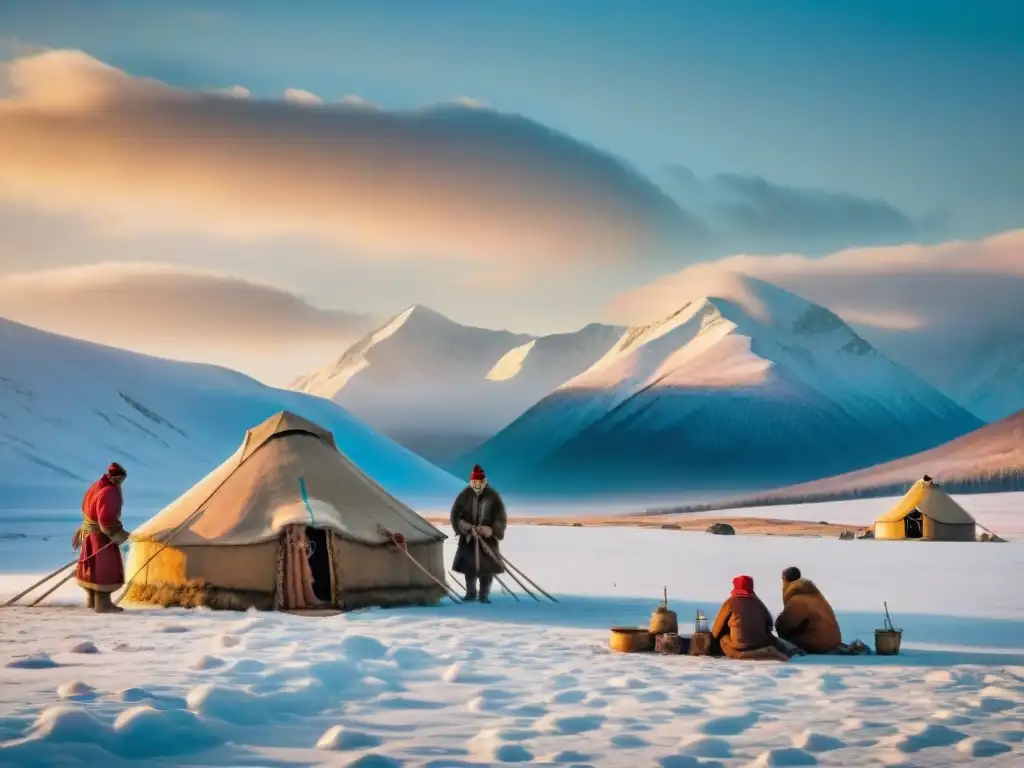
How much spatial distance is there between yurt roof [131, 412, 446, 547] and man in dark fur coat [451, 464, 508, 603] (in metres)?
0.48

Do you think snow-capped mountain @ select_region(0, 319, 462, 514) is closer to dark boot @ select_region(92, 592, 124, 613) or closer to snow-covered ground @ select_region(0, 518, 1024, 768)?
dark boot @ select_region(92, 592, 124, 613)

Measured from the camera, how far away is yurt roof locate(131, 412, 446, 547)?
54.3ft

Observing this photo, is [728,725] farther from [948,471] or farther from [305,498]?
[948,471]

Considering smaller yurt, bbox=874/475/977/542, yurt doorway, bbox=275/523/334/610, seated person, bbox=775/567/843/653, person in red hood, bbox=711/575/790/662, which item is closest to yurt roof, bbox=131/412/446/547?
yurt doorway, bbox=275/523/334/610

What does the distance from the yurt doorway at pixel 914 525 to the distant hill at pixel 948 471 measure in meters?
47.5

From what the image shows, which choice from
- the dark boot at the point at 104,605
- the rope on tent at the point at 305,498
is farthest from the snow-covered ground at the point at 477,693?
the rope on tent at the point at 305,498

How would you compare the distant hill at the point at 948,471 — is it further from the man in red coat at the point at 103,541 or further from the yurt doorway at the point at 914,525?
the man in red coat at the point at 103,541

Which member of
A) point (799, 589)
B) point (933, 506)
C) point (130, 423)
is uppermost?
point (130, 423)

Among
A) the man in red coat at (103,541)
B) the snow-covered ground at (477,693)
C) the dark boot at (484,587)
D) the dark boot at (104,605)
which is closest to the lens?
the snow-covered ground at (477,693)

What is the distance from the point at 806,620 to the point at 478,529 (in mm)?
5603

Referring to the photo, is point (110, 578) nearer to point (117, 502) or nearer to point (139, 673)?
point (117, 502)

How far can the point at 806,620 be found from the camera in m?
12.6

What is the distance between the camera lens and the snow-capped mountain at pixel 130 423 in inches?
3519

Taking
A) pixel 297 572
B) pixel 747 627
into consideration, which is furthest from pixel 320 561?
pixel 747 627
